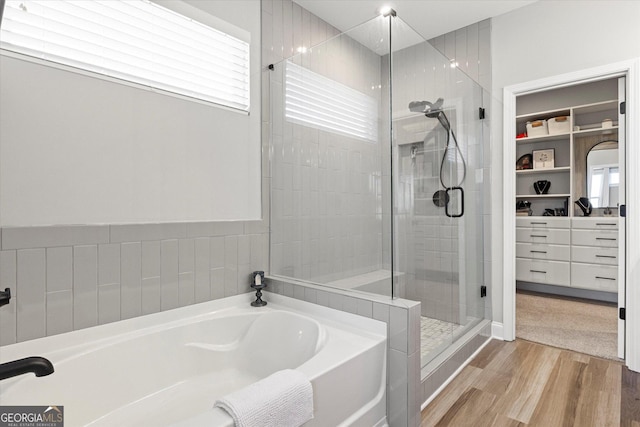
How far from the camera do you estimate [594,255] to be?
153 inches

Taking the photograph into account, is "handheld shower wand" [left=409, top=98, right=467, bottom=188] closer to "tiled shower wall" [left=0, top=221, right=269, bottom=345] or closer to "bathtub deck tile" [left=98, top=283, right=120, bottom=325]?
"tiled shower wall" [left=0, top=221, right=269, bottom=345]

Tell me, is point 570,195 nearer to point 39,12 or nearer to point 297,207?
point 297,207

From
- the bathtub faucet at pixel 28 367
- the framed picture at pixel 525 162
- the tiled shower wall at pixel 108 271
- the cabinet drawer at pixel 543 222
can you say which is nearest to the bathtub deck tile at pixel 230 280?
the tiled shower wall at pixel 108 271

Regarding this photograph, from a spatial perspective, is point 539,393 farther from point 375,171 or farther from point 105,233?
point 105,233

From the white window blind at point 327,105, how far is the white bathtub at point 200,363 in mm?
1106

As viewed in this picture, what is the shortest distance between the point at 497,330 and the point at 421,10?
269 centimetres

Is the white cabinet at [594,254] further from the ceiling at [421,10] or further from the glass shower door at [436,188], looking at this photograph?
the ceiling at [421,10]

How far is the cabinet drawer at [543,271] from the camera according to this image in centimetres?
411

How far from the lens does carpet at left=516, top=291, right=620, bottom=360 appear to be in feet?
8.87

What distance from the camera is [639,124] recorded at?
2221 millimetres

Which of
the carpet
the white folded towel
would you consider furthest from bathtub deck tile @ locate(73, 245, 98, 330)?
the carpet

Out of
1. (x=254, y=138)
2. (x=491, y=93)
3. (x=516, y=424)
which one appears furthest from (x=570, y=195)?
(x=254, y=138)

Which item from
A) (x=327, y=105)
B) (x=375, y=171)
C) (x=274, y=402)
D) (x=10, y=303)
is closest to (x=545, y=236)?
(x=375, y=171)

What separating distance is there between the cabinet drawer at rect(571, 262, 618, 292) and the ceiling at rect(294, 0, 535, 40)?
2963 millimetres
